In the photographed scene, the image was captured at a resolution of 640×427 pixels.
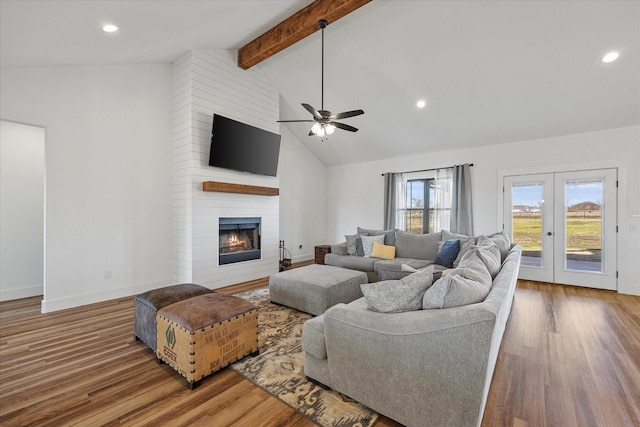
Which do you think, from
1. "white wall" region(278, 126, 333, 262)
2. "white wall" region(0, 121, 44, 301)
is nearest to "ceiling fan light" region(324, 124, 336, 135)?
"white wall" region(278, 126, 333, 262)

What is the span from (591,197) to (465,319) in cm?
509

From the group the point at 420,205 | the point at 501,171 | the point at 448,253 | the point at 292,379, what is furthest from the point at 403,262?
the point at 292,379

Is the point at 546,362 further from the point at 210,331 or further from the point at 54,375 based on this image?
the point at 54,375

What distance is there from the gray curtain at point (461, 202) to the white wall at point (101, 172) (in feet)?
17.7

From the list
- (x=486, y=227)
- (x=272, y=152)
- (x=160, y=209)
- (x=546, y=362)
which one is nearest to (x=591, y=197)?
(x=486, y=227)

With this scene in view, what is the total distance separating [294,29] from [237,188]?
8.22ft

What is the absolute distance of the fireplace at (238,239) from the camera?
470cm

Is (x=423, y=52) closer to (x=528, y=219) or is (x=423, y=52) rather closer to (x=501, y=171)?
(x=501, y=171)

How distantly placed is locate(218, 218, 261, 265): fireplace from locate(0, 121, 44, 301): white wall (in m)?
2.57

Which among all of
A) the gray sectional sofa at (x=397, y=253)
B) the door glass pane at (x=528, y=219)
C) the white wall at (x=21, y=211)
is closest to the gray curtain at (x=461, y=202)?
the door glass pane at (x=528, y=219)

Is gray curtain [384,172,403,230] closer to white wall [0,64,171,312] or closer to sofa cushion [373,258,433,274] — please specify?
sofa cushion [373,258,433,274]

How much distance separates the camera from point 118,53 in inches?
141

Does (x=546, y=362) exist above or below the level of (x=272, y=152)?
below

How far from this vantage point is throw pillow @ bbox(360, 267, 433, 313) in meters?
1.69
